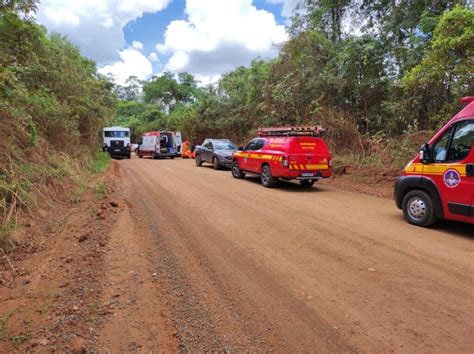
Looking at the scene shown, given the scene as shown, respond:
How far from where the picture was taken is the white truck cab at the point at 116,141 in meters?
27.3

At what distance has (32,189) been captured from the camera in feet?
22.7

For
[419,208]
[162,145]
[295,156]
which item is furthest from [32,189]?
[162,145]

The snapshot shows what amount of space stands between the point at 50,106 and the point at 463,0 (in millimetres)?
14171

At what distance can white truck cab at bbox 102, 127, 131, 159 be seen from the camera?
2727 centimetres

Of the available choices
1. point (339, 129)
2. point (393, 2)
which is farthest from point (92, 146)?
point (393, 2)

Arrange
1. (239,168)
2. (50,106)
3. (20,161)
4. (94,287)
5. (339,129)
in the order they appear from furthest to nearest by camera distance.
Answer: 1. (339,129)
2. (239,168)
3. (50,106)
4. (20,161)
5. (94,287)

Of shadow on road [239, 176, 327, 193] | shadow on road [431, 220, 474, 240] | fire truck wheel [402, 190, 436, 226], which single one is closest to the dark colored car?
shadow on road [239, 176, 327, 193]

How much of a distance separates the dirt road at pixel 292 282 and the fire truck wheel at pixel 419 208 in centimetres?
27

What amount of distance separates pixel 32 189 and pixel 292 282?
5.70 m

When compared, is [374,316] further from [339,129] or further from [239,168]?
[339,129]

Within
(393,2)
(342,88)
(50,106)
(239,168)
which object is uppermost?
(393,2)

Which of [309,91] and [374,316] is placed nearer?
[374,316]

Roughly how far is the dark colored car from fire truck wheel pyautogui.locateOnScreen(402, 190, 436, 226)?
1160 cm

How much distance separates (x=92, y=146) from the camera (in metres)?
19.0
